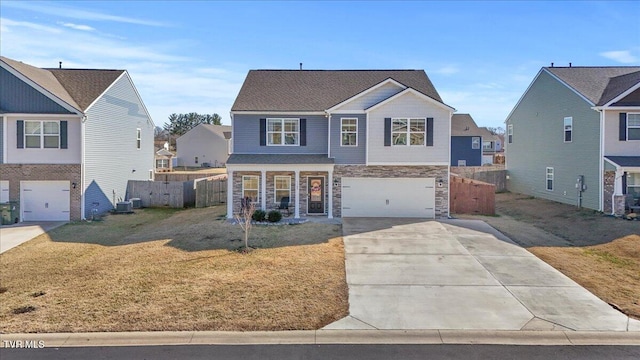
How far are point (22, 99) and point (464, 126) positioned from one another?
1579 inches

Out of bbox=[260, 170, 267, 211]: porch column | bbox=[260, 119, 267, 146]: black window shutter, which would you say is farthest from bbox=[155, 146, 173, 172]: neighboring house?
bbox=[260, 170, 267, 211]: porch column

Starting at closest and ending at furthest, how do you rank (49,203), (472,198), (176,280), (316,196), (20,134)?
(176,280), (20,134), (316,196), (49,203), (472,198)

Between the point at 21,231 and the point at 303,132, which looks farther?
the point at 303,132

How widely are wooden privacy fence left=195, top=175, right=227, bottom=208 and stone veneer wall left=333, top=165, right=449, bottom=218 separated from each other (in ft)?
31.4

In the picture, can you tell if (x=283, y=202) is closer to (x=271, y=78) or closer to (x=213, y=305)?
(x=271, y=78)

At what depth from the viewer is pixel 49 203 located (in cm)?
2155

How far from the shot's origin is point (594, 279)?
37.6ft

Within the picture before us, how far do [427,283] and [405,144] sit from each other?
10436mm

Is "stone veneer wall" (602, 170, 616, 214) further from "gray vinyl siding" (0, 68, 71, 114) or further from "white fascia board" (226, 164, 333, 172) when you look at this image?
"gray vinyl siding" (0, 68, 71, 114)

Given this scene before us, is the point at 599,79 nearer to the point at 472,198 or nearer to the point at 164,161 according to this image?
the point at 472,198

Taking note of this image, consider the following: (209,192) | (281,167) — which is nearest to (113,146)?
(209,192)

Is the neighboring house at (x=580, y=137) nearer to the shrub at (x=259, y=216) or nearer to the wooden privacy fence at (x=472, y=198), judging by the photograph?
the wooden privacy fence at (x=472, y=198)

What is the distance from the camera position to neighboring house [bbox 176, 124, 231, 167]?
6322 cm

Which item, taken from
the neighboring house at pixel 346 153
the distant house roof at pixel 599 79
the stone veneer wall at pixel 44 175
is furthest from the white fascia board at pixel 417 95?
the stone veneer wall at pixel 44 175
